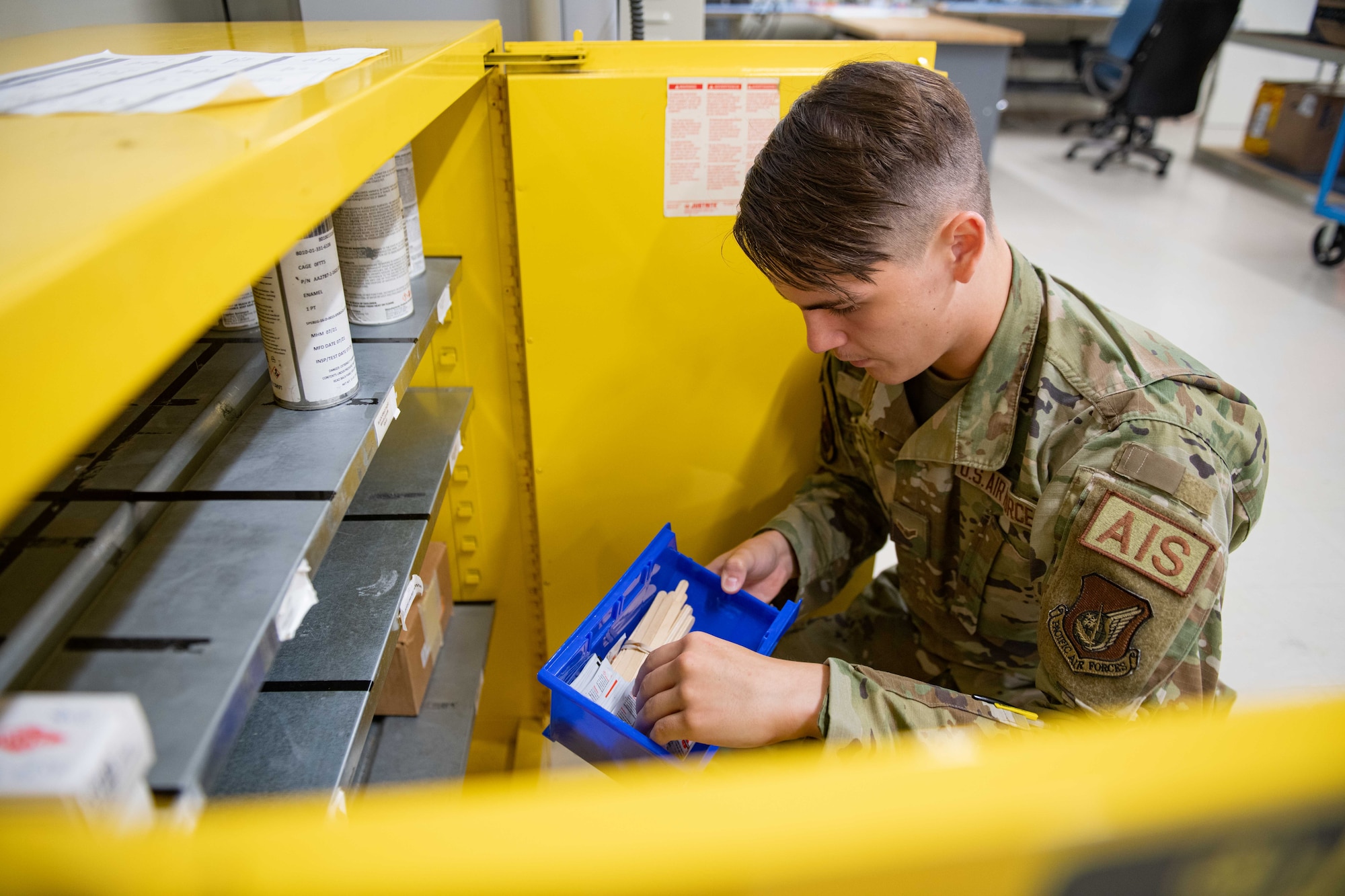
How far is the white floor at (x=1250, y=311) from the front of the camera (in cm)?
226

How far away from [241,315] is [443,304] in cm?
31

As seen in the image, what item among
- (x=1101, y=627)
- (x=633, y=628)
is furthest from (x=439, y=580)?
(x=1101, y=627)

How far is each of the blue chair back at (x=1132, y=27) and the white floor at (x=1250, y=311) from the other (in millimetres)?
885

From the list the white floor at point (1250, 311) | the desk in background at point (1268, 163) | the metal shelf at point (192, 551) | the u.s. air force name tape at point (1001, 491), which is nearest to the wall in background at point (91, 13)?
the metal shelf at point (192, 551)

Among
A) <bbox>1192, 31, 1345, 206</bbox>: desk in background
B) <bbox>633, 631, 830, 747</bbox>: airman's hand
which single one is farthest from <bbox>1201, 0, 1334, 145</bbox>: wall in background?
<bbox>633, 631, 830, 747</bbox>: airman's hand

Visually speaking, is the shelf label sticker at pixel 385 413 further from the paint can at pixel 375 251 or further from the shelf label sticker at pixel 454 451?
the shelf label sticker at pixel 454 451

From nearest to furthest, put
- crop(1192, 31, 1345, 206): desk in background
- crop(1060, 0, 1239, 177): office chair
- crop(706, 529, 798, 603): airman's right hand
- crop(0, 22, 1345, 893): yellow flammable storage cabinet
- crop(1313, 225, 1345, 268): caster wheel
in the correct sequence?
1. crop(0, 22, 1345, 893): yellow flammable storage cabinet
2. crop(706, 529, 798, 603): airman's right hand
3. crop(1313, 225, 1345, 268): caster wheel
4. crop(1192, 31, 1345, 206): desk in background
5. crop(1060, 0, 1239, 177): office chair

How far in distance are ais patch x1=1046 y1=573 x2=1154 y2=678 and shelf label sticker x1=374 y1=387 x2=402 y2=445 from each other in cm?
87

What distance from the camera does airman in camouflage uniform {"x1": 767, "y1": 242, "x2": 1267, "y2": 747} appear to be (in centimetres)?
96

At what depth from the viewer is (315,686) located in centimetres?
90

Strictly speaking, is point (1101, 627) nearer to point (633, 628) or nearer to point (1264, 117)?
point (633, 628)

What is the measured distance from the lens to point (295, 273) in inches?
32.1

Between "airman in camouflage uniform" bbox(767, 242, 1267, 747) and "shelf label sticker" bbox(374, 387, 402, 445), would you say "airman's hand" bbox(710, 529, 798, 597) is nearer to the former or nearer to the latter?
"airman in camouflage uniform" bbox(767, 242, 1267, 747)

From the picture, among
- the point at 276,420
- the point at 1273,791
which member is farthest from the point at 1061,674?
the point at 276,420
